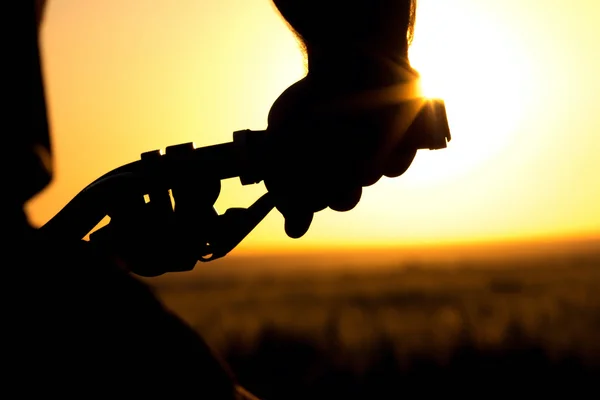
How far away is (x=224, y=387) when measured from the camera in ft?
3.60

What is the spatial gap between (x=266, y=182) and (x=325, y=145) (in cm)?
12

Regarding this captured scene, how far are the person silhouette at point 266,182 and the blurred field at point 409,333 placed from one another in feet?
12.5

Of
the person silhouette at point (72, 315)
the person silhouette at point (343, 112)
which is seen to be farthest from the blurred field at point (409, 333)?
→ the person silhouette at point (72, 315)

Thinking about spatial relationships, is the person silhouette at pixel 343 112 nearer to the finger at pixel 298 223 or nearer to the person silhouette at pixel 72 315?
the finger at pixel 298 223

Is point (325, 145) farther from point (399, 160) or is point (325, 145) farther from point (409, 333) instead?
point (409, 333)

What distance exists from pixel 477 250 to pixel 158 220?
161230 mm

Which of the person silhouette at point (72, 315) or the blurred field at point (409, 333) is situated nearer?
the person silhouette at point (72, 315)

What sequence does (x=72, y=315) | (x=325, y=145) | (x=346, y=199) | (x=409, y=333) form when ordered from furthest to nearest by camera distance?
(x=409, y=333) < (x=346, y=199) < (x=325, y=145) < (x=72, y=315)

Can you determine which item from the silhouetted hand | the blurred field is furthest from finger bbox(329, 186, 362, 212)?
the blurred field

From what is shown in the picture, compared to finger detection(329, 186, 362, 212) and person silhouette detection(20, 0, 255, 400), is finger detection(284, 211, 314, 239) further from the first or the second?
person silhouette detection(20, 0, 255, 400)

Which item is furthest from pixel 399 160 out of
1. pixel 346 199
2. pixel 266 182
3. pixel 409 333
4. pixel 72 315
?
pixel 409 333

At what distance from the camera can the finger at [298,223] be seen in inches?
55.0

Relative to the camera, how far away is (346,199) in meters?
1.39

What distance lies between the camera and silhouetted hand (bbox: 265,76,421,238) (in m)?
1.26
